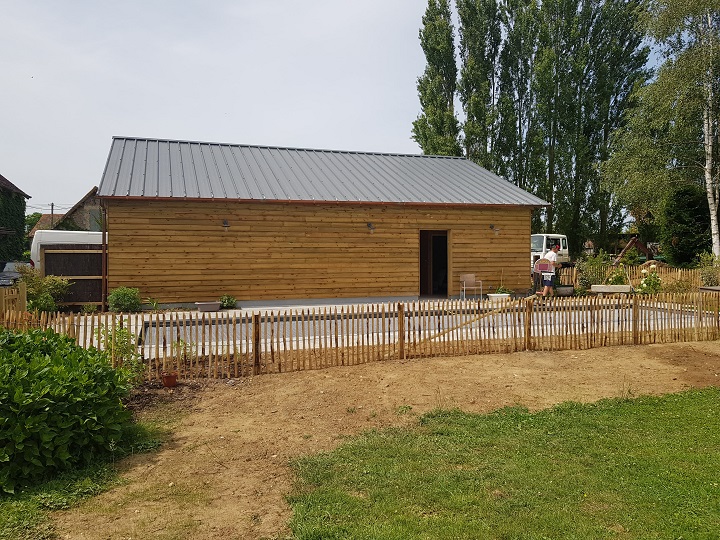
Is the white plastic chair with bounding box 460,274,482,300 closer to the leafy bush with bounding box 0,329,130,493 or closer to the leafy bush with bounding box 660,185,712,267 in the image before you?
the leafy bush with bounding box 660,185,712,267

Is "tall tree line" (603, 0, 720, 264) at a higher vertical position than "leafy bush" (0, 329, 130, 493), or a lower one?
higher

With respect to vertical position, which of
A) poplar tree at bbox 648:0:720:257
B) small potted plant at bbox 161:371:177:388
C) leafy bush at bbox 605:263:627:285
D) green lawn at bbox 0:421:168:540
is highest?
poplar tree at bbox 648:0:720:257

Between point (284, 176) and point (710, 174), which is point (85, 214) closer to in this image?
point (284, 176)

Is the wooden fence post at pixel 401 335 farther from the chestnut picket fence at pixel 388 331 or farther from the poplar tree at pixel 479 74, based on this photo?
the poplar tree at pixel 479 74

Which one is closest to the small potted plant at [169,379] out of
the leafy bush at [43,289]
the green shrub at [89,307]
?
the leafy bush at [43,289]

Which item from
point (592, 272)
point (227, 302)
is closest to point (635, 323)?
point (227, 302)

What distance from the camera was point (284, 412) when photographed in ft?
22.5

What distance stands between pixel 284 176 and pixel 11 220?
124 feet

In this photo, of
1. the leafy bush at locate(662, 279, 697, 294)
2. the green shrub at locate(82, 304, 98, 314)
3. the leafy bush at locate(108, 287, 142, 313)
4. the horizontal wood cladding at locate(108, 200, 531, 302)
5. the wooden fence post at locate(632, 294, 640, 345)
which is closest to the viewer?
the wooden fence post at locate(632, 294, 640, 345)

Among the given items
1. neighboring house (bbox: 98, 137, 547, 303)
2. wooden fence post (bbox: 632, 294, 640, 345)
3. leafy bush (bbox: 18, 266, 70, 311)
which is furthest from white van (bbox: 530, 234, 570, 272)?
leafy bush (bbox: 18, 266, 70, 311)

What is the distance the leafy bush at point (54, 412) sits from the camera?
459cm

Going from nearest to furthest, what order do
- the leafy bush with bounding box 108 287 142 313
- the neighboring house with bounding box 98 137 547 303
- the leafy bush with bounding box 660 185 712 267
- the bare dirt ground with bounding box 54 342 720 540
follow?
1. the bare dirt ground with bounding box 54 342 720 540
2. the leafy bush with bounding box 108 287 142 313
3. the neighboring house with bounding box 98 137 547 303
4. the leafy bush with bounding box 660 185 712 267

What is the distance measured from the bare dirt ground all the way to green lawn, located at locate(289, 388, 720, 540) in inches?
17.1

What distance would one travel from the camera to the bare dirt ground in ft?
13.4
